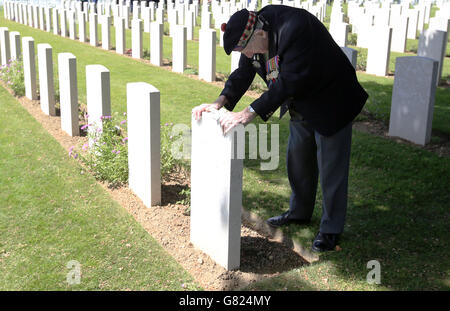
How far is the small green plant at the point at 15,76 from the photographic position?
937 centimetres

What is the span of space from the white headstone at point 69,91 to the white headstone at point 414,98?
4282 millimetres

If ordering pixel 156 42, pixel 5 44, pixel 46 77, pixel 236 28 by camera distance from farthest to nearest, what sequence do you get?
1. pixel 156 42
2. pixel 5 44
3. pixel 46 77
4. pixel 236 28

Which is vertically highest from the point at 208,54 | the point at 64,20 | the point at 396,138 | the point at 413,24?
the point at 413,24

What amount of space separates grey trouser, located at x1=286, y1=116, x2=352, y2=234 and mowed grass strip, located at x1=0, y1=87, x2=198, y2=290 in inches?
45.8

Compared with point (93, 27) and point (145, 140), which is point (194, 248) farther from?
point (93, 27)

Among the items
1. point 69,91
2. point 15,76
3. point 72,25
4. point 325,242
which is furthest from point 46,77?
point 72,25

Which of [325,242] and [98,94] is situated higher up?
[98,94]

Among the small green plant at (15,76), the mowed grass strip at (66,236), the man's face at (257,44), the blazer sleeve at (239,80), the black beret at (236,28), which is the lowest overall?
the mowed grass strip at (66,236)

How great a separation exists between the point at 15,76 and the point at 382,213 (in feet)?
25.5

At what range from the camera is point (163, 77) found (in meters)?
10.8

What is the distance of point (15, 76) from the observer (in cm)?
946

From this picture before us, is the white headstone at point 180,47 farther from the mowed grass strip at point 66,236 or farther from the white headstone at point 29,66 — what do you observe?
the mowed grass strip at point 66,236

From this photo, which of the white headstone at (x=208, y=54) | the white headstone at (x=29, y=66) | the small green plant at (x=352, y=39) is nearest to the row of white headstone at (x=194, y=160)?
the white headstone at (x=29, y=66)
